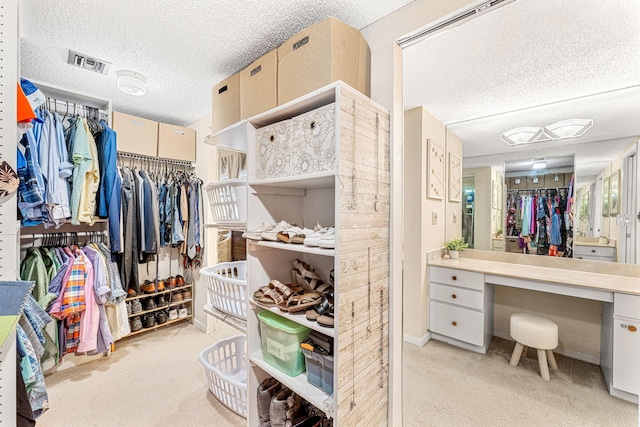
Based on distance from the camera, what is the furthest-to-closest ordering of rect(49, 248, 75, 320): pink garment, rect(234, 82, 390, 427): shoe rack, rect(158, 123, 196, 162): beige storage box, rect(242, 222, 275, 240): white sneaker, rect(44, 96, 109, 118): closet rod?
rect(158, 123, 196, 162): beige storage box
rect(44, 96, 109, 118): closet rod
rect(49, 248, 75, 320): pink garment
rect(242, 222, 275, 240): white sneaker
rect(234, 82, 390, 427): shoe rack

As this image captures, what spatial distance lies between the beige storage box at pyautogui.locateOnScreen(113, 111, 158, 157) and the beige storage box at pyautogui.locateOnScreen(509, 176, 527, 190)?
10.9ft

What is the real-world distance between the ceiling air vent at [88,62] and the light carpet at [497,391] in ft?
9.40

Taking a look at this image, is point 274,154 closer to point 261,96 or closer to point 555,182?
point 261,96

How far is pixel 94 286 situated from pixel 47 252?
0.44 metres

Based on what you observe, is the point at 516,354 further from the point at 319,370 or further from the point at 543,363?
the point at 319,370

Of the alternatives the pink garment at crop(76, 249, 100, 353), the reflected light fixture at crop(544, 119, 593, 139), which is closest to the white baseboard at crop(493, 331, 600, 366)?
the reflected light fixture at crop(544, 119, 593, 139)

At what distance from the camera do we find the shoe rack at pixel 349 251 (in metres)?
1.08

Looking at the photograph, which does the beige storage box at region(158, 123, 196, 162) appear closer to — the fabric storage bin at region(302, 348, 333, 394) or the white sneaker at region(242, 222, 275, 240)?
the white sneaker at region(242, 222, 275, 240)

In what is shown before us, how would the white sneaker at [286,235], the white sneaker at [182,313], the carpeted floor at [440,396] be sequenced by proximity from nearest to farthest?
1. the white sneaker at [286,235]
2. the carpeted floor at [440,396]
3. the white sneaker at [182,313]

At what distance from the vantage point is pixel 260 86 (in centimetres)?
153

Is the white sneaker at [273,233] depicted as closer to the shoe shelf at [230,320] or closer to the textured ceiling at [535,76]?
the shoe shelf at [230,320]

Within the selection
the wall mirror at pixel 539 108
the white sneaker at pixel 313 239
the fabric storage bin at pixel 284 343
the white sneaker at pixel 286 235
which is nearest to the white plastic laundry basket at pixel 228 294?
the fabric storage bin at pixel 284 343

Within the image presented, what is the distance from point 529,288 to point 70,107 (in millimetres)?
3929

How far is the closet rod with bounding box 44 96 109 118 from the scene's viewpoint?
2.30m
